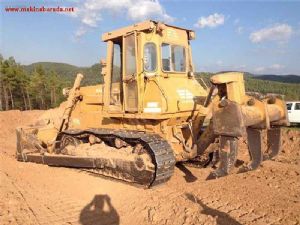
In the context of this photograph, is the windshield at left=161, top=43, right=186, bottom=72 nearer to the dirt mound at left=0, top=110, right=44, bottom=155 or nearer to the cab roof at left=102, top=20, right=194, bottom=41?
the cab roof at left=102, top=20, right=194, bottom=41

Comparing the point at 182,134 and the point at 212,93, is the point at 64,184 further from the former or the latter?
the point at 212,93

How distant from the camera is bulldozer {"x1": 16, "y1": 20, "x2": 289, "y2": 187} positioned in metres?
5.25

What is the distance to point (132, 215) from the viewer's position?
17.3ft

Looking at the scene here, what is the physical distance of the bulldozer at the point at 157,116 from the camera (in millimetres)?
5246

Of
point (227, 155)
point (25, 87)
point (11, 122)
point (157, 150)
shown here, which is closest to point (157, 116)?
point (157, 150)

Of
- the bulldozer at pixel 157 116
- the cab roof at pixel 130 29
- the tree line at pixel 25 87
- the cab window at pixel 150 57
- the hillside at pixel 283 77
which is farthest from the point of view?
the hillside at pixel 283 77

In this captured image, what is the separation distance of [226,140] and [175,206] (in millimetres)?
1389

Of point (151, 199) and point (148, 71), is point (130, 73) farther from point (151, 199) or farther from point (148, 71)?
point (151, 199)

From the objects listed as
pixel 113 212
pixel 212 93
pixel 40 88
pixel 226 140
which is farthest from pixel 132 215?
pixel 40 88

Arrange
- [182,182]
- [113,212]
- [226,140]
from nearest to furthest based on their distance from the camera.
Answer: [226,140], [113,212], [182,182]

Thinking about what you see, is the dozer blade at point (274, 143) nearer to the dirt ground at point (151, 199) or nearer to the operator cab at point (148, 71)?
the dirt ground at point (151, 199)

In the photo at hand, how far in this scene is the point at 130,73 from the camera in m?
6.90

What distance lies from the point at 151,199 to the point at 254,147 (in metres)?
1.96

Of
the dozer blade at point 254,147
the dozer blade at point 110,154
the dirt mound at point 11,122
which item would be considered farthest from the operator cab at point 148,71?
the dirt mound at point 11,122
